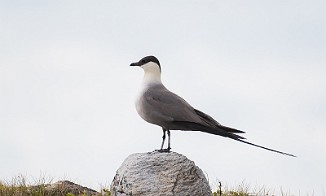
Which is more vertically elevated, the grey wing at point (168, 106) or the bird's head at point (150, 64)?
the bird's head at point (150, 64)

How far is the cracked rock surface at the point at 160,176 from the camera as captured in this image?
8023 mm

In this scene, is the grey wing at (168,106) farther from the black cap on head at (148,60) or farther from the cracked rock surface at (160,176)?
the cracked rock surface at (160,176)

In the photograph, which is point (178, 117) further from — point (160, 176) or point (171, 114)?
point (160, 176)

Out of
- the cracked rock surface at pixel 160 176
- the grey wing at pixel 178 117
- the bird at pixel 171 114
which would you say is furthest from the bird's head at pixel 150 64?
the cracked rock surface at pixel 160 176

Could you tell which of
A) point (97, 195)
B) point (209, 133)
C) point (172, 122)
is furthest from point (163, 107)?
point (97, 195)

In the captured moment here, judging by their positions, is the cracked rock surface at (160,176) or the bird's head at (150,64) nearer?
the cracked rock surface at (160,176)

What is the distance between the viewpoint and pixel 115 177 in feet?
27.8

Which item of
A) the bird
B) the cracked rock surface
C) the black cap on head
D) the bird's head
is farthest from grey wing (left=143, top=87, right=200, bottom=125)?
the cracked rock surface

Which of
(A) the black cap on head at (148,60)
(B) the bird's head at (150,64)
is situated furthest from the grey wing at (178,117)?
(A) the black cap on head at (148,60)

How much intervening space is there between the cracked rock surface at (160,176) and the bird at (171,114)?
0.72 ft

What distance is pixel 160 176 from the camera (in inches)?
320

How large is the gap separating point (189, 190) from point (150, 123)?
1.10 metres

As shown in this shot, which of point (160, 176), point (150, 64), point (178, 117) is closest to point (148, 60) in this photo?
point (150, 64)

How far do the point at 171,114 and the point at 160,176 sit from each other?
2.96ft
